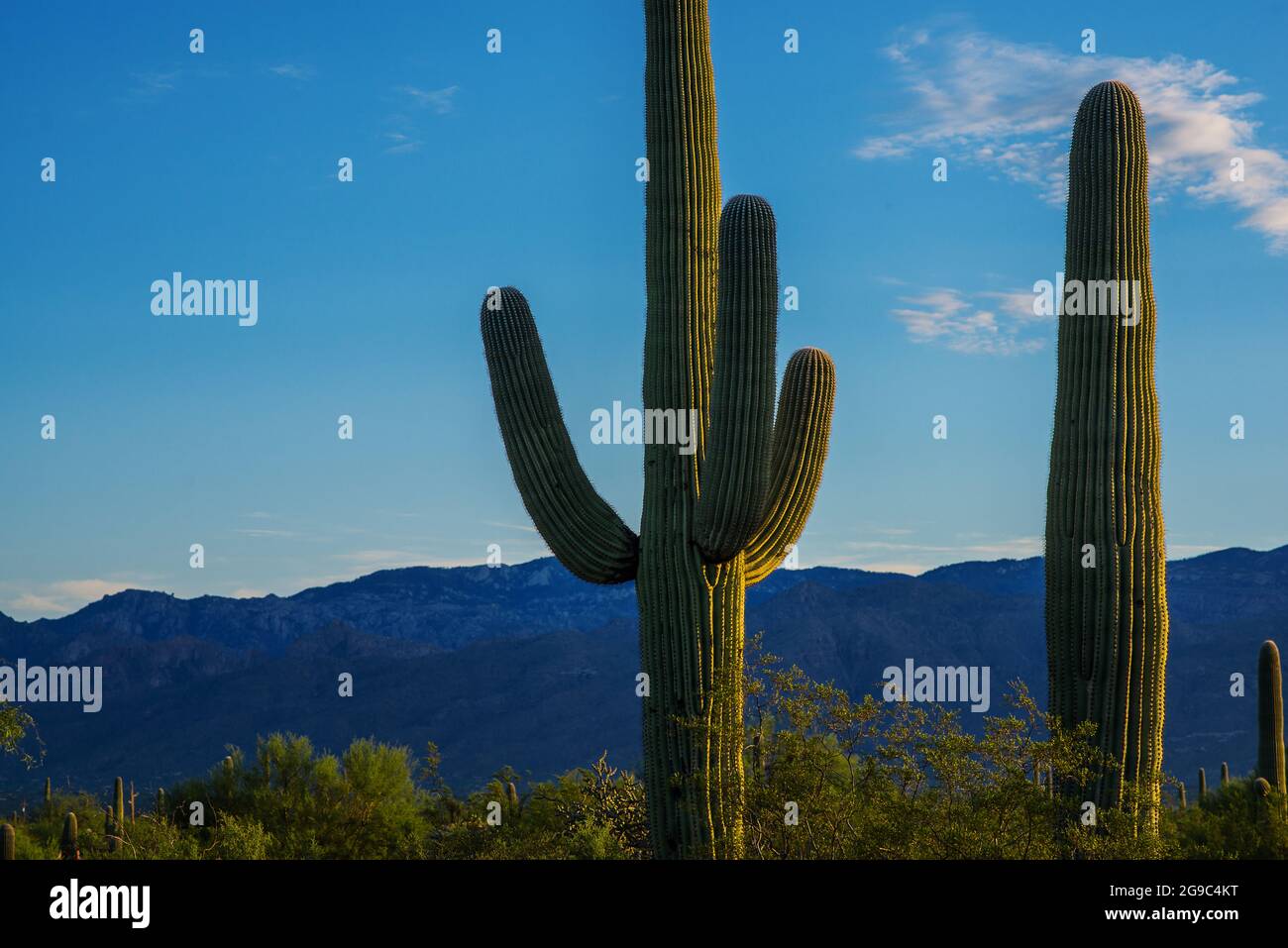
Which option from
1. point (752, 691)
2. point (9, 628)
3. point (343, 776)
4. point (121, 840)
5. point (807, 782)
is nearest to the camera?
point (807, 782)

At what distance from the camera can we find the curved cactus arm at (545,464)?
14141mm

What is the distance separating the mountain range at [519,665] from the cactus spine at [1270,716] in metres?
33.2

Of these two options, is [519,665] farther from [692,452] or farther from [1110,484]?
[1110,484]

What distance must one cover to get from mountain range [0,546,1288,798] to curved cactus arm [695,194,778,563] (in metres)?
43.0

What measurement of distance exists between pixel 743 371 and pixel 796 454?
1.44 metres

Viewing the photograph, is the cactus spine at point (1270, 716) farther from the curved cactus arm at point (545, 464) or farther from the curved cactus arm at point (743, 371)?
the curved cactus arm at point (545, 464)

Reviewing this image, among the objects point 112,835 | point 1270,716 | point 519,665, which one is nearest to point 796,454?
point 1270,716

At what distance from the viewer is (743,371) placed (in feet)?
42.6

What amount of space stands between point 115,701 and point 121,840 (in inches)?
2514

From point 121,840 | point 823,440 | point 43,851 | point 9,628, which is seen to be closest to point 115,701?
point 9,628

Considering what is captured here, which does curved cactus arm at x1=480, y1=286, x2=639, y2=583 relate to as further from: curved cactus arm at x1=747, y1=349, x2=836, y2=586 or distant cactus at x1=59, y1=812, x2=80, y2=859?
distant cactus at x1=59, y1=812, x2=80, y2=859

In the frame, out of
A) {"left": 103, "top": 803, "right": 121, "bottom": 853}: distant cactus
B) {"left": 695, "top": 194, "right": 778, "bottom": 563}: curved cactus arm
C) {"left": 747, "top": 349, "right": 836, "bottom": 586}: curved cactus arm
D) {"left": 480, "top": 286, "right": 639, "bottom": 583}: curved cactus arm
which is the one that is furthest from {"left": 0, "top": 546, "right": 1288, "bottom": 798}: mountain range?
{"left": 695, "top": 194, "right": 778, "bottom": 563}: curved cactus arm

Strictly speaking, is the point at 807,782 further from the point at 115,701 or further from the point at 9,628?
the point at 9,628

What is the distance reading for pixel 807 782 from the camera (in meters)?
12.5
